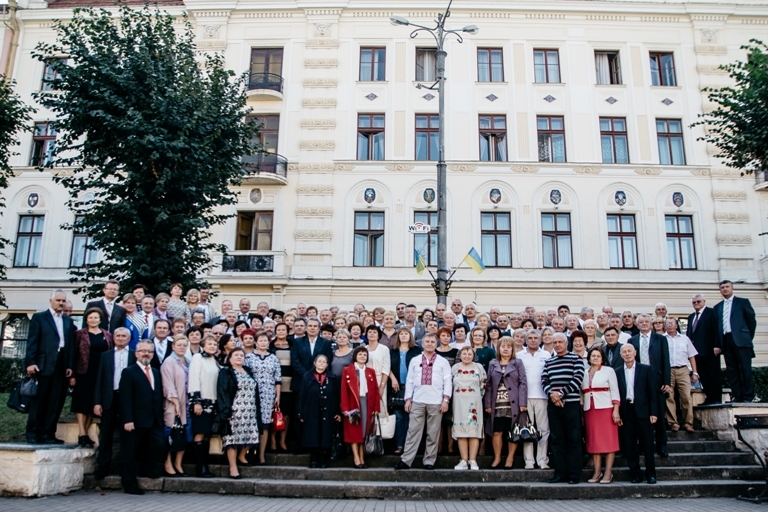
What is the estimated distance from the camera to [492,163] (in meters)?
22.7

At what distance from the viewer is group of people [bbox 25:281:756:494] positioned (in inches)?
341

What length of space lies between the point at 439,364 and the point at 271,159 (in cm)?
1514

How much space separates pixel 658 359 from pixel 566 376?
1.88m

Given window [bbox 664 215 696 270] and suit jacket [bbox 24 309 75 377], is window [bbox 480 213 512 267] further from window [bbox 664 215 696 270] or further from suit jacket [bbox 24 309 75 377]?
suit jacket [bbox 24 309 75 377]

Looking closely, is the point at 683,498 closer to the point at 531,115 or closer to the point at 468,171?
the point at 468,171

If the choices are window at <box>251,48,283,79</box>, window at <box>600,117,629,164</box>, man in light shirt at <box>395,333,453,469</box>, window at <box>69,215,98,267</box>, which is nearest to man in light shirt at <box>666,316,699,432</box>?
man in light shirt at <box>395,333,453,469</box>

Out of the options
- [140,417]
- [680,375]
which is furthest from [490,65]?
[140,417]

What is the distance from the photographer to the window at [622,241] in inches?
874

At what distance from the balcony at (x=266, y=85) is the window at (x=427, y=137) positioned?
217 inches

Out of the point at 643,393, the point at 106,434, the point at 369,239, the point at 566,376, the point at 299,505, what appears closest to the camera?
the point at 299,505

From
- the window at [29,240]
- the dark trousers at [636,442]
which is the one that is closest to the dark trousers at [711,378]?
the dark trousers at [636,442]

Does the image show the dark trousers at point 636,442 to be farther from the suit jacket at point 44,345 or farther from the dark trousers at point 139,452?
the suit jacket at point 44,345

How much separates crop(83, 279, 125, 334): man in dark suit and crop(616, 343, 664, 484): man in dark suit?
8.04m

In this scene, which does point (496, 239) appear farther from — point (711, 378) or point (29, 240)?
point (29, 240)
